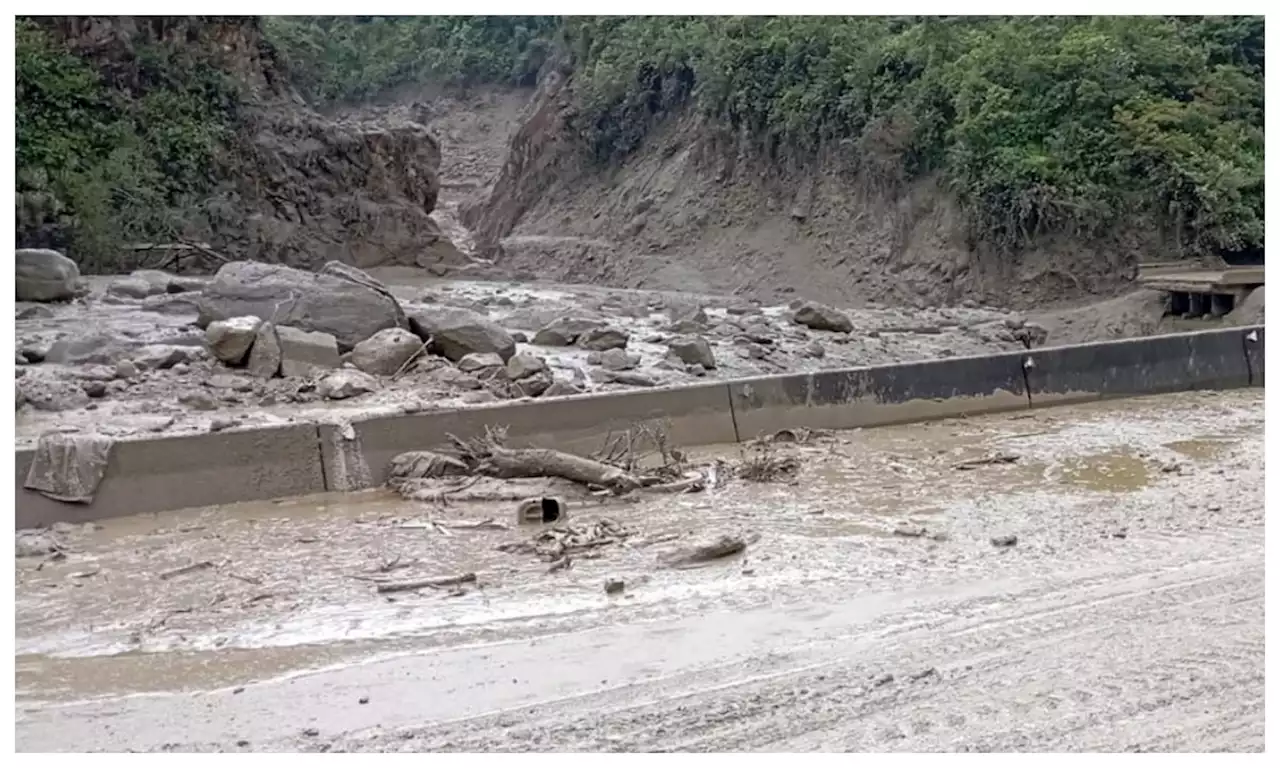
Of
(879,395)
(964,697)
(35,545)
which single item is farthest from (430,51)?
(964,697)

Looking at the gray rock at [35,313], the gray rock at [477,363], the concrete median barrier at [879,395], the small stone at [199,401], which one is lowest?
the concrete median barrier at [879,395]

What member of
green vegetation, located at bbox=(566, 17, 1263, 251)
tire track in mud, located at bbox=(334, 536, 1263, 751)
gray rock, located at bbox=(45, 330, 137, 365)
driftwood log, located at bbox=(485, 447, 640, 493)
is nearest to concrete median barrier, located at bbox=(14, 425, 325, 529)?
driftwood log, located at bbox=(485, 447, 640, 493)

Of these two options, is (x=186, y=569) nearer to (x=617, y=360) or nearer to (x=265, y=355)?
(x=265, y=355)

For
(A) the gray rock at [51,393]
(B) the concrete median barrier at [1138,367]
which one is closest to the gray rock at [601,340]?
(B) the concrete median barrier at [1138,367]

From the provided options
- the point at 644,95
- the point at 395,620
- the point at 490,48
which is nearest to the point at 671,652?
the point at 395,620

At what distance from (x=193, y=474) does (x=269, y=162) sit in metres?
23.1

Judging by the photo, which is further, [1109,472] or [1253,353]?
[1253,353]

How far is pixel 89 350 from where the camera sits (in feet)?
37.8

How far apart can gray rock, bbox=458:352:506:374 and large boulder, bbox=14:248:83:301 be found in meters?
Result: 6.97

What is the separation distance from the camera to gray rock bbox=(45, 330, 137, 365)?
11297 mm

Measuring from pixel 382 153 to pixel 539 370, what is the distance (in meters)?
20.6

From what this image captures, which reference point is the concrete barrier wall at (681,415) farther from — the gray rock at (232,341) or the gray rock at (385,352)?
the gray rock at (232,341)

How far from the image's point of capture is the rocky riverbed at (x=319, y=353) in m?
9.98

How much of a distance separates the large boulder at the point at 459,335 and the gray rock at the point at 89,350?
2741 mm
